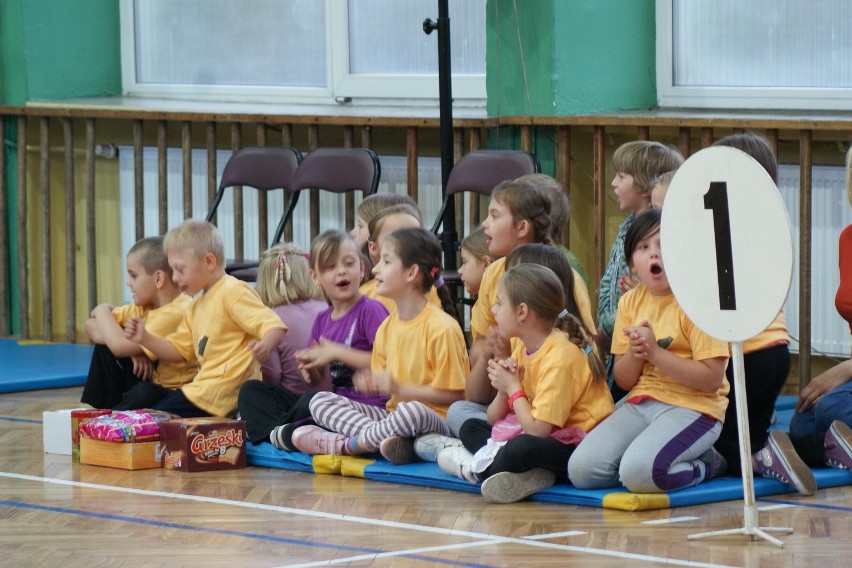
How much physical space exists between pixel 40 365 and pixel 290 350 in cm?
198

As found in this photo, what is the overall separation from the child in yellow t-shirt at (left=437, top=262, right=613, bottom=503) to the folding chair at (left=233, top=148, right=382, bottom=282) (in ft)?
7.14

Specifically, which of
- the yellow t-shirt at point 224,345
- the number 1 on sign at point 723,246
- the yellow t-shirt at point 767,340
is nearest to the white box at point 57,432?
the yellow t-shirt at point 224,345

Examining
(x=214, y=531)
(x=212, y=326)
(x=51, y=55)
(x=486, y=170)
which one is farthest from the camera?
(x=51, y=55)

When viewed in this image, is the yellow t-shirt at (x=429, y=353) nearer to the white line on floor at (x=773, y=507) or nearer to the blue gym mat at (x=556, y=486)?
the blue gym mat at (x=556, y=486)

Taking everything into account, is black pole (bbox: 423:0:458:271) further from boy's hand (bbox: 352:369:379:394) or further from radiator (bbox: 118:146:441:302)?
boy's hand (bbox: 352:369:379:394)

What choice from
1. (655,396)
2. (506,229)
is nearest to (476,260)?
(506,229)

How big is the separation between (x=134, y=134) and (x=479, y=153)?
2087 millimetres

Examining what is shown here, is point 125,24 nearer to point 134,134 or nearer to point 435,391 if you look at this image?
point 134,134

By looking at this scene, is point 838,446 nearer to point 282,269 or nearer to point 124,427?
point 282,269

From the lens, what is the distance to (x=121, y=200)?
24.4ft

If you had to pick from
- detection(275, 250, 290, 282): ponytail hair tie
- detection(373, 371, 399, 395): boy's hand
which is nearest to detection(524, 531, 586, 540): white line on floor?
detection(373, 371, 399, 395): boy's hand

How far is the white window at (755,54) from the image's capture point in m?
5.76

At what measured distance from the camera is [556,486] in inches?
158

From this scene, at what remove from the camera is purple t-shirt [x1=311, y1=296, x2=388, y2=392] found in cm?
469
